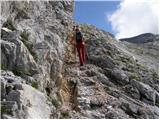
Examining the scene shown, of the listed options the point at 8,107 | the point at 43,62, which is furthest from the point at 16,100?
the point at 43,62

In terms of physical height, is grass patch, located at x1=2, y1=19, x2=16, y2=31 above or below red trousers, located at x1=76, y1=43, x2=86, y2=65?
above

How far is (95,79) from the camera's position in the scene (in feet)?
102

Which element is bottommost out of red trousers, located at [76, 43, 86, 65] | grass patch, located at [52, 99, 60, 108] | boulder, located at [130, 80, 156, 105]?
grass patch, located at [52, 99, 60, 108]

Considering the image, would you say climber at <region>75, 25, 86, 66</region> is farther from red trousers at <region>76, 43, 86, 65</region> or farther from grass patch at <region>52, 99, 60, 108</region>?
grass patch at <region>52, 99, 60, 108</region>

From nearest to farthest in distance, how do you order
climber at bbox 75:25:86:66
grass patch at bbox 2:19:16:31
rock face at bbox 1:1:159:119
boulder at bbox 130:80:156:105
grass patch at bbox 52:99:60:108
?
1. rock face at bbox 1:1:159:119
2. grass patch at bbox 52:99:60:108
3. grass patch at bbox 2:19:16:31
4. boulder at bbox 130:80:156:105
5. climber at bbox 75:25:86:66

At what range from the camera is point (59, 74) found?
27.7 metres

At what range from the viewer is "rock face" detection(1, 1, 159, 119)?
21.5 m

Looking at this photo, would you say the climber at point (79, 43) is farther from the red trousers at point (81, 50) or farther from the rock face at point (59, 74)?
the rock face at point (59, 74)

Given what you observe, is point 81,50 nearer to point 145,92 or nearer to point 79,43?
point 79,43

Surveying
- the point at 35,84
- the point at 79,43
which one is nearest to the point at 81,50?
the point at 79,43

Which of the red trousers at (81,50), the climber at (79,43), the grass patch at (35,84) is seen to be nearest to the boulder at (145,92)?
the red trousers at (81,50)

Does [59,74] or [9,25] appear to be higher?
[9,25]

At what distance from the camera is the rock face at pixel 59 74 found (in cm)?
2148

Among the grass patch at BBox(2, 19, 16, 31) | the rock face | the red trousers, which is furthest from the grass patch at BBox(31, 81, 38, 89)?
the red trousers
